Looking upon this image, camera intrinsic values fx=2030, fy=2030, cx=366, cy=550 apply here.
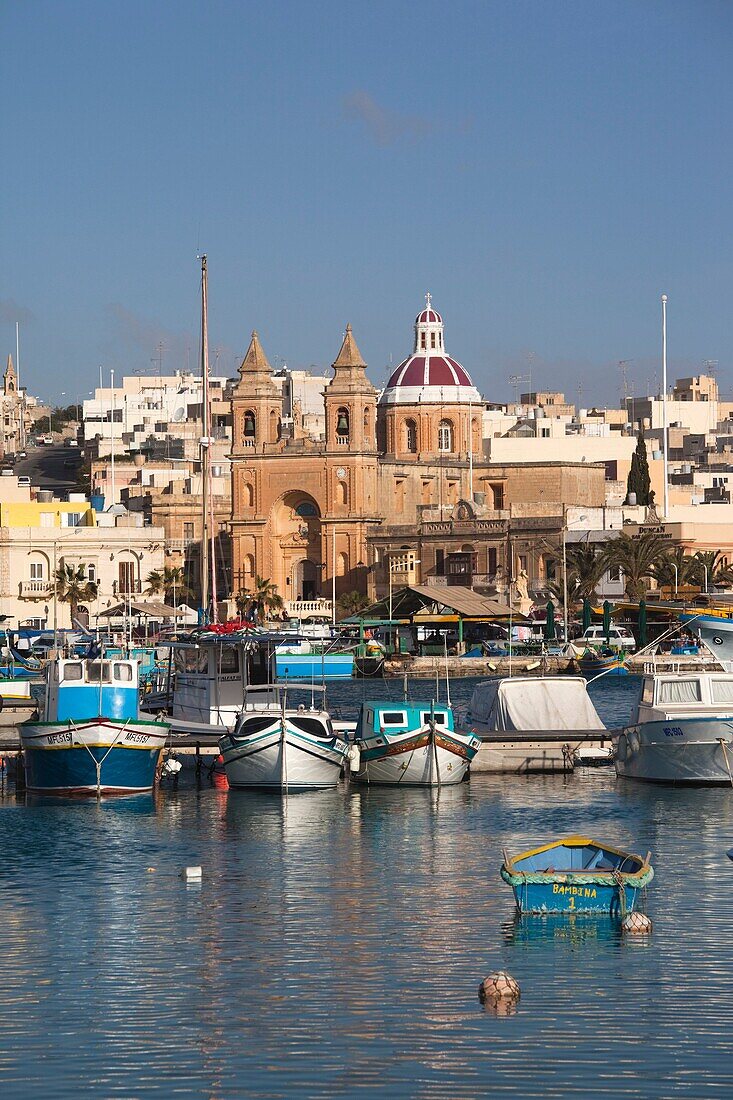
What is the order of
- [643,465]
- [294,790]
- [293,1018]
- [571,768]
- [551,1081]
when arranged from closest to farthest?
[551,1081] → [293,1018] → [294,790] → [571,768] → [643,465]

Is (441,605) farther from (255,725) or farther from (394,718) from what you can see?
(255,725)

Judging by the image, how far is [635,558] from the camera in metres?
97.1

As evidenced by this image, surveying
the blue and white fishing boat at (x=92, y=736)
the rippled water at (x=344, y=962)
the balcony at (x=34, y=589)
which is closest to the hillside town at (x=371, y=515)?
the balcony at (x=34, y=589)

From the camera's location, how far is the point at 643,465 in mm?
125625

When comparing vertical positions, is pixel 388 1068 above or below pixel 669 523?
below

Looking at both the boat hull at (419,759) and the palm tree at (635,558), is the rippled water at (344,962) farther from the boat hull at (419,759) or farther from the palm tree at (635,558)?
the palm tree at (635,558)

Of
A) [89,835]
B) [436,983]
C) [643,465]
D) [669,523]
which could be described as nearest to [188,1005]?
[436,983]

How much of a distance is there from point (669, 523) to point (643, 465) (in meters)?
15.5

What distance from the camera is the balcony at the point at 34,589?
349 ft

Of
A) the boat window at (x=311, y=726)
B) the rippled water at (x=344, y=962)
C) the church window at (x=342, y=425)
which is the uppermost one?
the church window at (x=342, y=425)

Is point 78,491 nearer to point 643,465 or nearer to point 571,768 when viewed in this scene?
point 643,465

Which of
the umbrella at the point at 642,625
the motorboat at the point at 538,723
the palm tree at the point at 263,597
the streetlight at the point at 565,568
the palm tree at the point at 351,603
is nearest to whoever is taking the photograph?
the motorboat at the point at 538,723

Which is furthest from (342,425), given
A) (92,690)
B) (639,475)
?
(92,690)

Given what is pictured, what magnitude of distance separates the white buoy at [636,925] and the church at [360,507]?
282 ft
